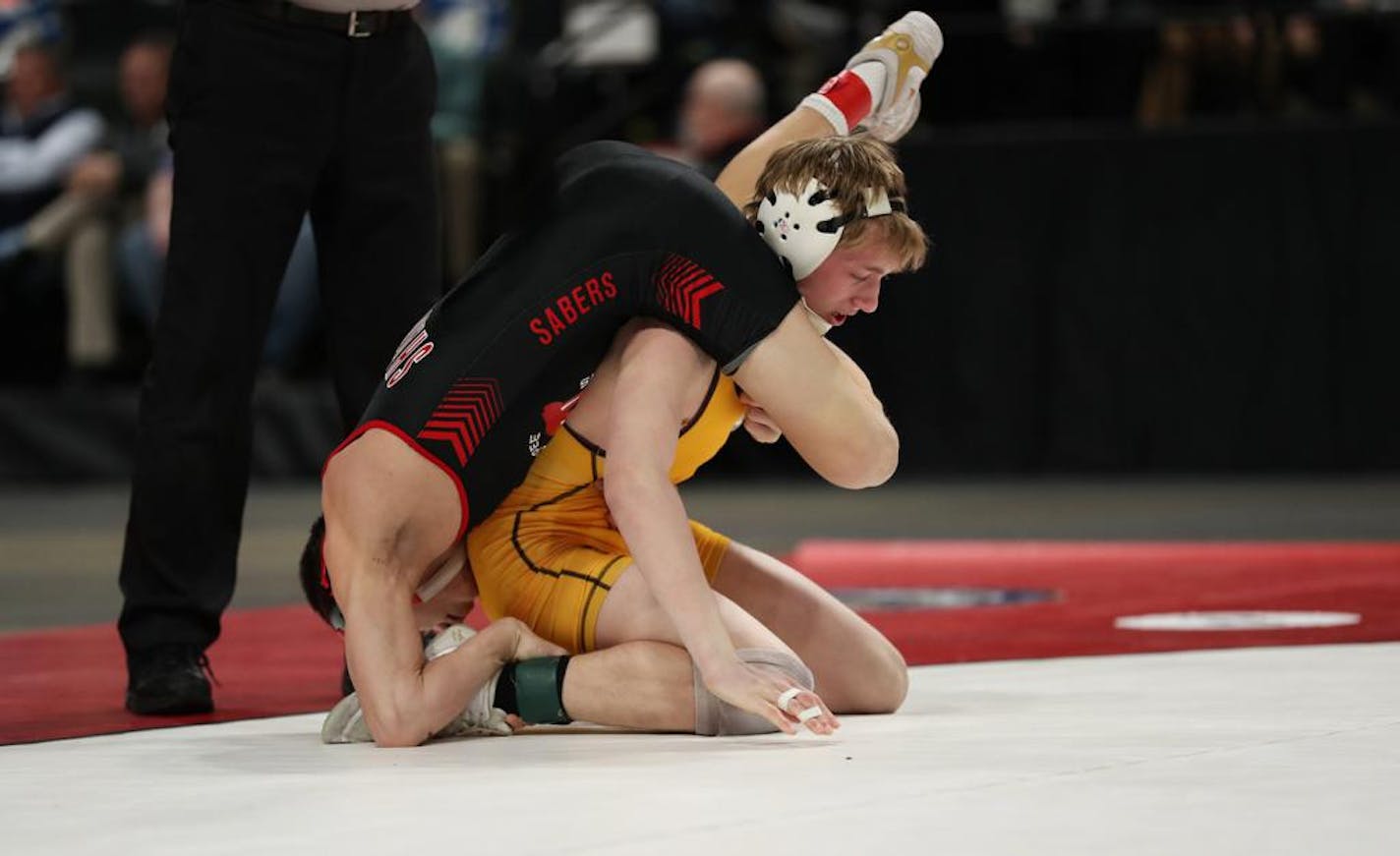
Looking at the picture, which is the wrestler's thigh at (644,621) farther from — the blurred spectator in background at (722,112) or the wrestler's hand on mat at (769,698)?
the blurred spectator in background at (722,112)

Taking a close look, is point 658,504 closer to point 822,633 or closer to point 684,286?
point 684,286

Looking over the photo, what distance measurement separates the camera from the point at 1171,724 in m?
2.74

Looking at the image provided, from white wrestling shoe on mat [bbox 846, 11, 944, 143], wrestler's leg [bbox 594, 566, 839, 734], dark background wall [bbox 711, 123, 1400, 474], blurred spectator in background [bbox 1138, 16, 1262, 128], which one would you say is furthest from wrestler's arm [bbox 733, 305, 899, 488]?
blurred spectator in background [bbox 1138, 16, 1262, 128]

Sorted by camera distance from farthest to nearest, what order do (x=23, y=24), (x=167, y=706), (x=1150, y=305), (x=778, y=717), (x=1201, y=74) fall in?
(x=23, y=24), (x=1201, y=74), (x=1150, y=305), (x=167, y=706), (x=778, y=717)

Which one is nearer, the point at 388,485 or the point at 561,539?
the point at 388,485

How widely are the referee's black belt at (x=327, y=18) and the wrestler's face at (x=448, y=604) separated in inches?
32.9

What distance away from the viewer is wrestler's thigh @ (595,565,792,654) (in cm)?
280

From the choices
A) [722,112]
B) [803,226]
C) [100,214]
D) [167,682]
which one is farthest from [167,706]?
[100,214]

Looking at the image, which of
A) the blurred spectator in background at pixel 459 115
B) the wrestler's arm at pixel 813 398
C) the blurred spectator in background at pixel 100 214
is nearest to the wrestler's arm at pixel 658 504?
the wrestler's arm at pixel 813 398

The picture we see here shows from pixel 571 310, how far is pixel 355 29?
2.49 feet

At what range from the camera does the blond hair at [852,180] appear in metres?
2.80

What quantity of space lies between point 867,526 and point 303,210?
11.1ft

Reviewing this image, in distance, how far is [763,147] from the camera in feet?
10.6

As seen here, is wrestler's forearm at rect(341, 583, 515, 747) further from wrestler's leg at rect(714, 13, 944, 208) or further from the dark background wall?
the dark background wall
